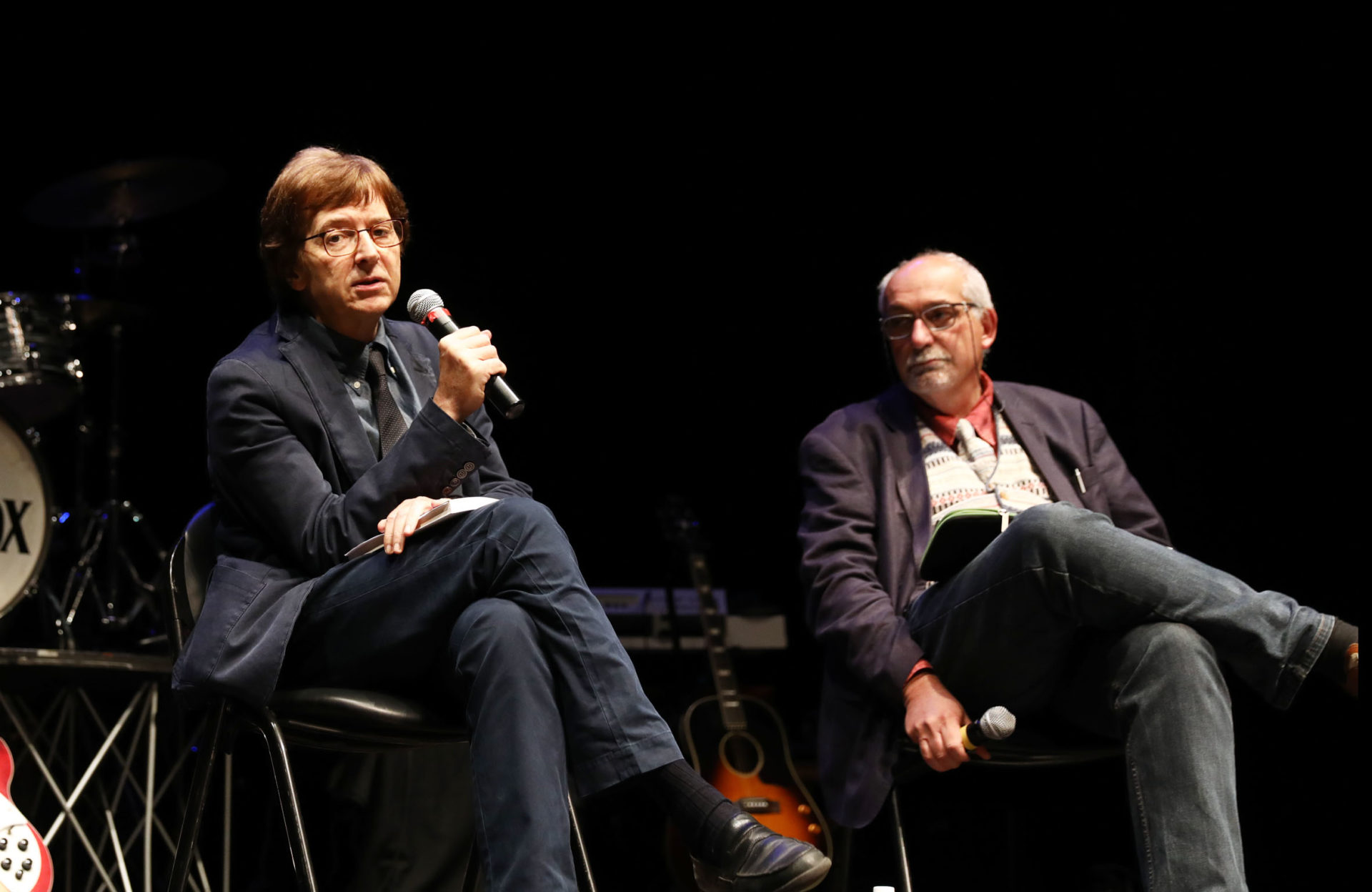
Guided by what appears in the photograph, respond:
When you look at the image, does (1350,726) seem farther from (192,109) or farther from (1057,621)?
(192,109)

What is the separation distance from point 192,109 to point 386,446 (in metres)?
2.79

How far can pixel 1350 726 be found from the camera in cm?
294

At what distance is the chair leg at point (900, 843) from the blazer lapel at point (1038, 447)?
0.67m

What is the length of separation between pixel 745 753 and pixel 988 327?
1.18 m

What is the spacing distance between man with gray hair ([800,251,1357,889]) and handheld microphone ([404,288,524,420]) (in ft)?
2.54

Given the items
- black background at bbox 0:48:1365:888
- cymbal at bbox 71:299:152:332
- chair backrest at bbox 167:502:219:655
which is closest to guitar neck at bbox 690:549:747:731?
black background at bbox 0:48:1365:888

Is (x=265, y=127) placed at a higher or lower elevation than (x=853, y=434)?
higher

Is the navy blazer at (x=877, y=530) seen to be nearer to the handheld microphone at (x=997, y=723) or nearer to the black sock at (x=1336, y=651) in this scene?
the handheld microphone at (x=997, y=723)

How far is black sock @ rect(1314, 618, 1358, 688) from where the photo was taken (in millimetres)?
1897

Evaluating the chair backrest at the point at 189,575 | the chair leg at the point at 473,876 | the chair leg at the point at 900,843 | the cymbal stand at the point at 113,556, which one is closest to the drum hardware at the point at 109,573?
the cymbal stand at the point at 113,556

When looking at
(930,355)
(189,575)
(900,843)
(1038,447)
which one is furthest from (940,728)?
(189,575)

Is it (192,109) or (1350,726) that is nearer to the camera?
(1350,726)

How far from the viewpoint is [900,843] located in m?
2.20

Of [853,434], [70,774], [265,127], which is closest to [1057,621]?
[853,434]
